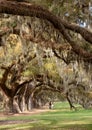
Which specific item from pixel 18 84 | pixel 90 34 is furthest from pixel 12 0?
pixel 18 84

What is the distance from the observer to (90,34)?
11.0 meters

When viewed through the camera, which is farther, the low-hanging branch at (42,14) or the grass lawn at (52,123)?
the grass lawn at (52,123)

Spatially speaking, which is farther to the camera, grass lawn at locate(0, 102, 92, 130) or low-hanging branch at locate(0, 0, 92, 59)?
grass lawn at locate(0, 102, 92, 130)

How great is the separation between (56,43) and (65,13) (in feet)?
3.72

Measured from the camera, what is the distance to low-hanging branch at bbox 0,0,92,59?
895cm

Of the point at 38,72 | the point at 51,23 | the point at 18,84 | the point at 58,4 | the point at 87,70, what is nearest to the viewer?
the point at 51,23

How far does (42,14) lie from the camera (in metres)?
9.89

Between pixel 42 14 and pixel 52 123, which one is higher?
pixel 42 14

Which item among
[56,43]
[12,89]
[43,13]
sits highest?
[43,13]

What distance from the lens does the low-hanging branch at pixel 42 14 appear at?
895 cm

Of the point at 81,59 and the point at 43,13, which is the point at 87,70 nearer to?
the point at 81,59

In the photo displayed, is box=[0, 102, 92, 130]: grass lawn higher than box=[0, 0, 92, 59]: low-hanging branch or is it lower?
lower

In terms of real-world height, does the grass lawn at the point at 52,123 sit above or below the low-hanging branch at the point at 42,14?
below

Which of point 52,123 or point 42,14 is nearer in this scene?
point 42,14
